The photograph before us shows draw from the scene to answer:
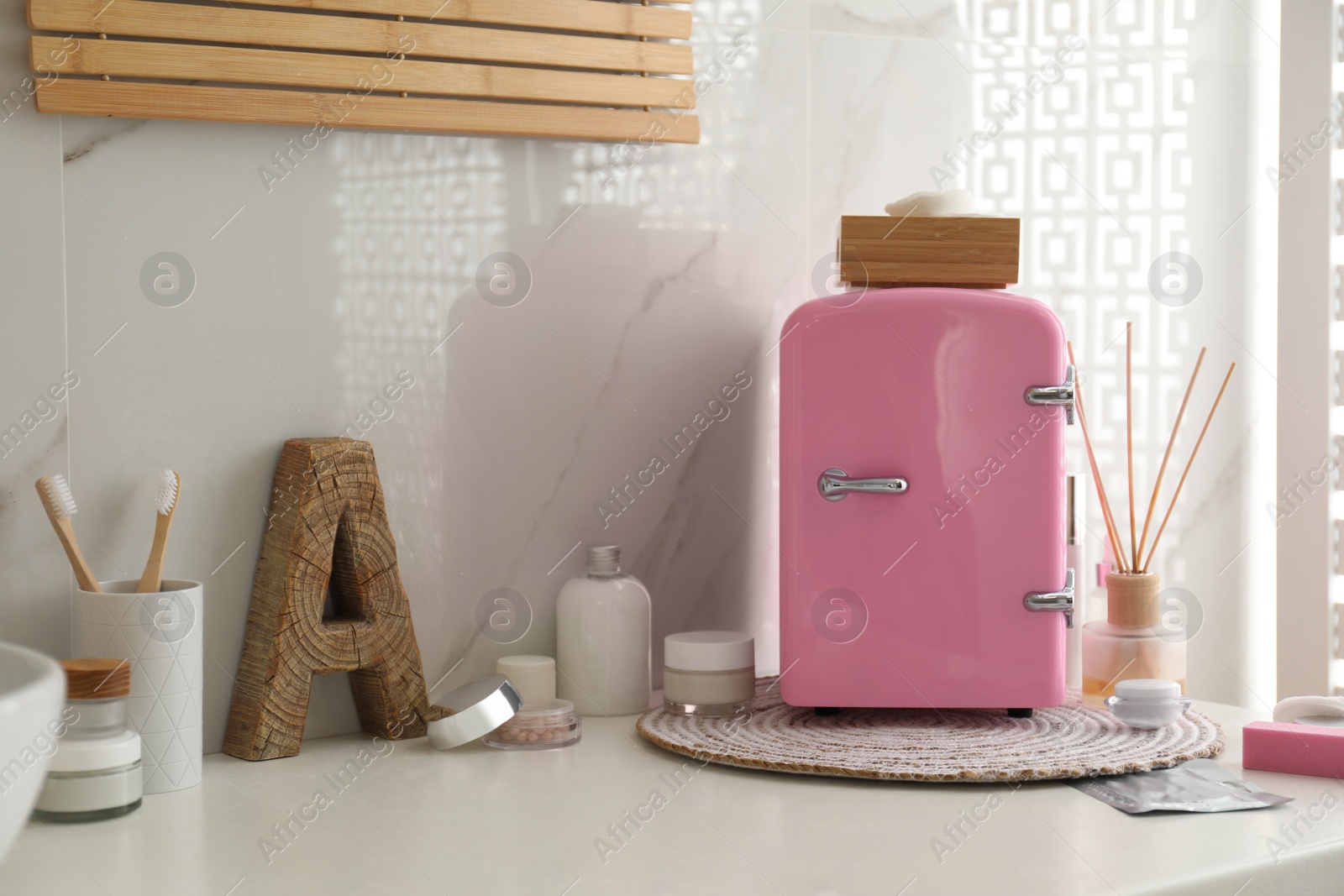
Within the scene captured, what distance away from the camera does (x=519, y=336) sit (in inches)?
49.9

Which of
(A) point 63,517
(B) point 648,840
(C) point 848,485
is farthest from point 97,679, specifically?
(C) point 848,485

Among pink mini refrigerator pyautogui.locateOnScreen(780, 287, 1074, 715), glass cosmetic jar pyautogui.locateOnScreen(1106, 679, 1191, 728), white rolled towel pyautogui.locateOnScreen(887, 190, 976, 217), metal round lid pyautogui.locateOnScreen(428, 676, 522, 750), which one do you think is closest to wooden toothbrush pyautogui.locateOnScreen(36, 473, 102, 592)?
metal round lid pyautogui.locateOnScreen(428, 676, 522, 750)

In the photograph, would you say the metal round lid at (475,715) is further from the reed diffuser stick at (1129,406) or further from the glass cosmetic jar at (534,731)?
the reed diffuser stick at (1129,406)

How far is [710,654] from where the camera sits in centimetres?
120

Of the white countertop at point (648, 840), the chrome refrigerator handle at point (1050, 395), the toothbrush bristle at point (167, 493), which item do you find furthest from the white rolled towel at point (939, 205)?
the toothbrush bristle at point (167, 493)

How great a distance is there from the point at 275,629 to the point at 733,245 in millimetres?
642

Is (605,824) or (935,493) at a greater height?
(935,493)

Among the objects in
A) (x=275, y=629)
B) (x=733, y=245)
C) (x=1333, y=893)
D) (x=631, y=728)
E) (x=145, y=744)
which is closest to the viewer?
(x=1333, y=893)

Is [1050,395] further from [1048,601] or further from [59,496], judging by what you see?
[59,496]

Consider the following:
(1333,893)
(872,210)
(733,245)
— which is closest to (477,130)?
(733,245)

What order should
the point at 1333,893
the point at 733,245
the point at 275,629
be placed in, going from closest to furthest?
1. the point at 1333,893
2. the point at 275,629
3. the point at 733,245

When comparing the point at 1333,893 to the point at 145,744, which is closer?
the point at 1333,893

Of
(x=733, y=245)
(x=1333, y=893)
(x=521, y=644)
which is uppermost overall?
(x=733, y=245)

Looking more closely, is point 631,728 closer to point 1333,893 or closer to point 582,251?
point 582,251
